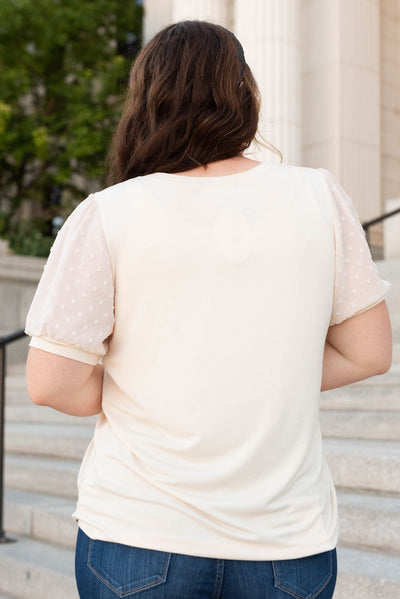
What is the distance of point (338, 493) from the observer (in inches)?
155

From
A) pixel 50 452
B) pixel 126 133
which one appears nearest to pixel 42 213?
pixel 50 452

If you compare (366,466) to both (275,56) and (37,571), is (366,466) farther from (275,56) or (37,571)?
(275,56)

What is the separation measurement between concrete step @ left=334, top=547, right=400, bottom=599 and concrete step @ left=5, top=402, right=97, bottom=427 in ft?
10.9

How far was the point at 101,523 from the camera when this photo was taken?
119 centimetres

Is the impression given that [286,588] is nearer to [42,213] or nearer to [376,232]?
[376,232]

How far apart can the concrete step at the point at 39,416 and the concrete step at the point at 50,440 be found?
5cm

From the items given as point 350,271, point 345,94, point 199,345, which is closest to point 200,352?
point 199,345

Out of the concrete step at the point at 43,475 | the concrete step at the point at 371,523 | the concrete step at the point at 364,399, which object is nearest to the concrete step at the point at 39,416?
the concrete step at the point at 43,475

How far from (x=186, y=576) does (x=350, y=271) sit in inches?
21.8

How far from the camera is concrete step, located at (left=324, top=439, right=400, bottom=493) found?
3746 millimetres

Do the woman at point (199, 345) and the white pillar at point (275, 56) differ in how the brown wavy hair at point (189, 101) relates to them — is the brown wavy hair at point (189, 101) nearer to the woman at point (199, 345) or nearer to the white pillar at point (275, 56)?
the woman at point (199, 345)

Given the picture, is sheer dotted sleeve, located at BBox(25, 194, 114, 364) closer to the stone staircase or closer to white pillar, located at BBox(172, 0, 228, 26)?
the stone staircase

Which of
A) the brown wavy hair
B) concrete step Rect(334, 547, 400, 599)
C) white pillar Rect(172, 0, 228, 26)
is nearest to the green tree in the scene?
white pillar Rect(172, 0, 228, 26)

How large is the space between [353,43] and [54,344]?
10842 millimetres
